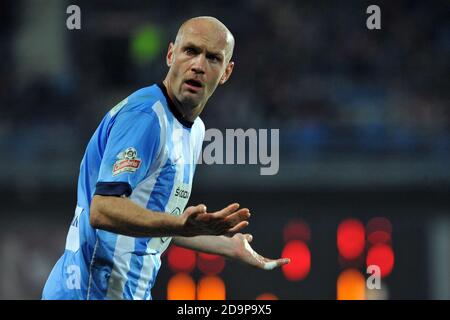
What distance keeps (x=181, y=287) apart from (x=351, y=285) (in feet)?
7.71

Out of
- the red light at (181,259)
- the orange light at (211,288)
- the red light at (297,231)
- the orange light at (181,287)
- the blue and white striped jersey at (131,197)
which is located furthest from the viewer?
the red light at (297,231)

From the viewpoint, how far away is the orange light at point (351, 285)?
13281 millimetres

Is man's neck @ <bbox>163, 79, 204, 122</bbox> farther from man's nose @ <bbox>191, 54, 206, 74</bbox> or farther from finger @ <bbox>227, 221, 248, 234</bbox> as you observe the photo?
finger @ <bbox>227, 221, 248, 234</bbox>

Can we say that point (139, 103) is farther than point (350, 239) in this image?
No

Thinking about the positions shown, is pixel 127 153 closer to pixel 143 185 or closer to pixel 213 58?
pixel 143 185

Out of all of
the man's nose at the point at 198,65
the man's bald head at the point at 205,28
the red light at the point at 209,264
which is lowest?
the red light at the point at 209,264

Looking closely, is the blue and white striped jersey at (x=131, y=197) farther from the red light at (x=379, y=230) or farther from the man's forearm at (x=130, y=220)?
the red light at (x=379, y=230)

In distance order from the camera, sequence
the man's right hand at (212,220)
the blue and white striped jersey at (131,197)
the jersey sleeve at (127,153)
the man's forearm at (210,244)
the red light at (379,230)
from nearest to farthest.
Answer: the man's right hand at (212,220) → the jersey sleeve at (127,153) → the blue and white striped jersey at (131,197) → the man's forearm at (210,244) → the red light at (379,230)

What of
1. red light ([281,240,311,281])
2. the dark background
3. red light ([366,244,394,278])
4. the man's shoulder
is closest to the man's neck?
the man's shoulder

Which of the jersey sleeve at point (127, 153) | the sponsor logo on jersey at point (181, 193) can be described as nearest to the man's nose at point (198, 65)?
the jersey sleeve at point (127, 153)

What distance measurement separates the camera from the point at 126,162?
170 inches

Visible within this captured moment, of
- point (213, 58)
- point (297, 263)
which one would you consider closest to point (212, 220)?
point (213, 58)

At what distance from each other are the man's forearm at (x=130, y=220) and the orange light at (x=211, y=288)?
896cm
